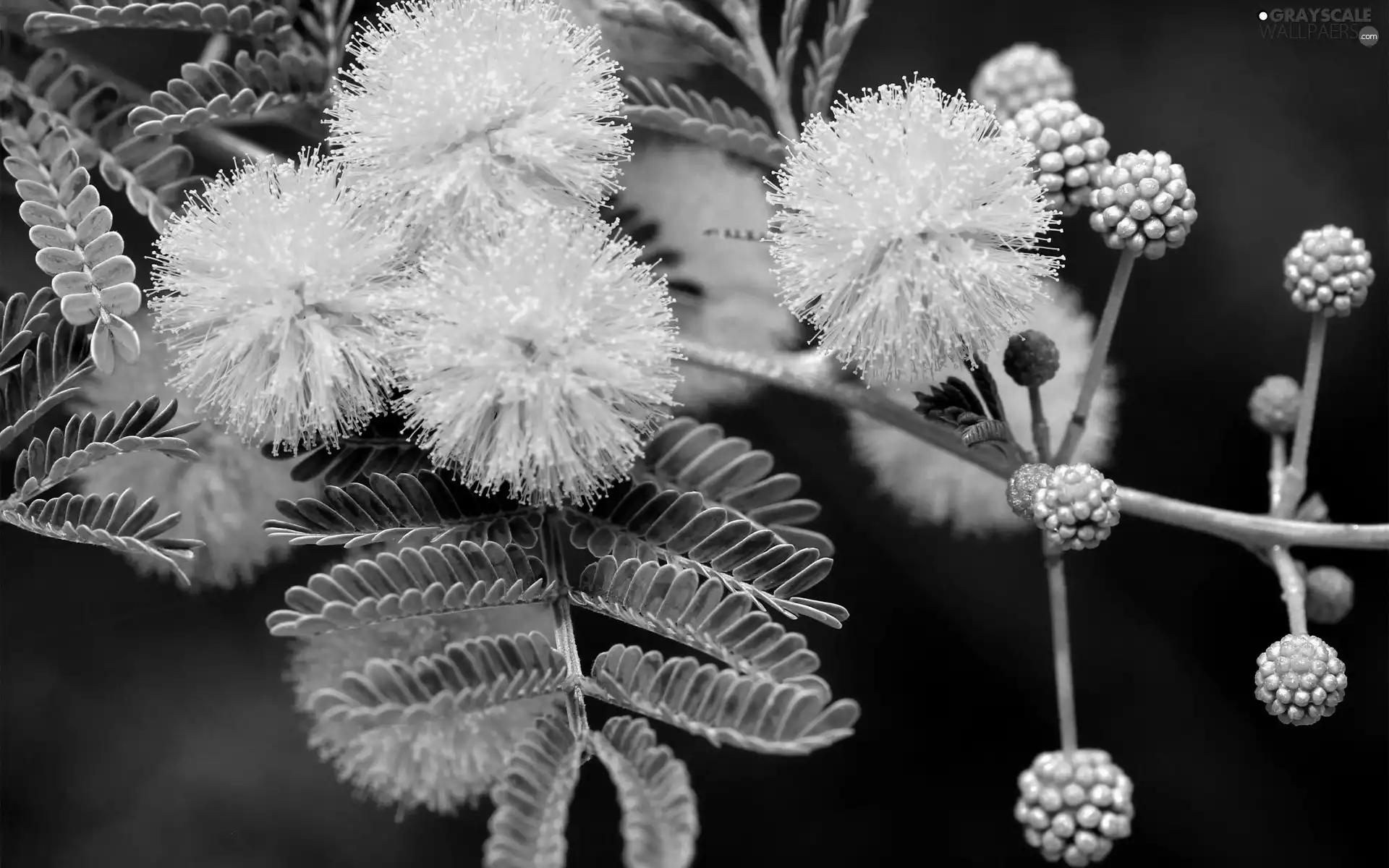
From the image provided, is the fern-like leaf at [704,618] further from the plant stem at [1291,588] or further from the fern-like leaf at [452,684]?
the plant stem at [1291,588]

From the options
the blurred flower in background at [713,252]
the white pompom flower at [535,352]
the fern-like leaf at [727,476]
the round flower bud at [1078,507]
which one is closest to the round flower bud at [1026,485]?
the round flower bud at [1078,507]

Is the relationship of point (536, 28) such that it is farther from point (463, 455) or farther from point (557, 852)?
point (557, 852)

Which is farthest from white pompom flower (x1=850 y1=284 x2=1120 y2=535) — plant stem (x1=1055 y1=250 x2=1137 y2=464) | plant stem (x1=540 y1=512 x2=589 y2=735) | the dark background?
plant stem (x1=540 y1=512 x2=589 y2=735)

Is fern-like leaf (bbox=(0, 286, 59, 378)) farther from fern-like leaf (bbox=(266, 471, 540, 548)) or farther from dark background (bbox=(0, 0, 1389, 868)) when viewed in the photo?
fern-like leaf (bbox=(266, 471, 540, 548))

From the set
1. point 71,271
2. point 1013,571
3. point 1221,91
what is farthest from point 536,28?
point 1221,91

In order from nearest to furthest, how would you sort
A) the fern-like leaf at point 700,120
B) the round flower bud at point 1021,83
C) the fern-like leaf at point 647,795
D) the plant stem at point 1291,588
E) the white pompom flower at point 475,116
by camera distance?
the fern-like leaf at point 647,795
the white pompom flower at point 475,116
the plant stem at point 1291,588
the fern-like leaf at point 700,120
the round flower bud at point 1021,83
